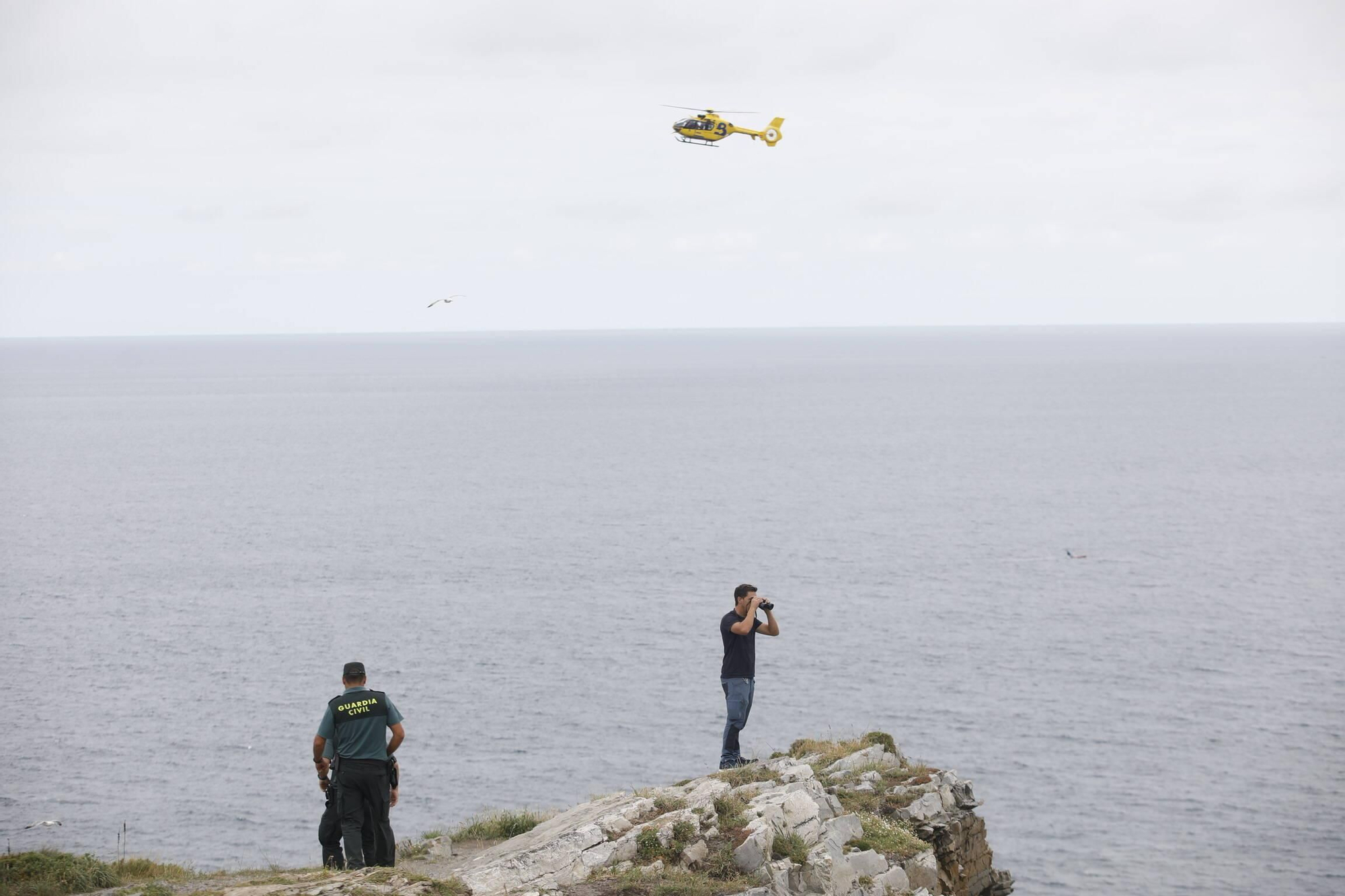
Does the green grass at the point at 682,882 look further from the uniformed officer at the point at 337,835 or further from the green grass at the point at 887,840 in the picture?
the uniformed officer at the point at 337,835

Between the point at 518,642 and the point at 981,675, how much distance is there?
25458 mm

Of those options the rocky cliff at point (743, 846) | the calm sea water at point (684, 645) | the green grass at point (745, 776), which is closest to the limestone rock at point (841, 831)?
the rocky cliff at point (743, 846)

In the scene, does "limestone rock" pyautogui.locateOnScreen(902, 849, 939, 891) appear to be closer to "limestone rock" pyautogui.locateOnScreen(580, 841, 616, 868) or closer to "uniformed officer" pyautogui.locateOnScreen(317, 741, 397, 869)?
"limestone rock" pyautogui.locateOnScreen(580, 841, 616, 868)

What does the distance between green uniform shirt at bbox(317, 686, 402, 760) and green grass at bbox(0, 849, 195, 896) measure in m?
2.38

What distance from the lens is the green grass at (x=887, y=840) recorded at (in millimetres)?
13930

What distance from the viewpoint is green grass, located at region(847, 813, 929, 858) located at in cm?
1393

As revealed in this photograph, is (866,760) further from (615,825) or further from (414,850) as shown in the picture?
(414,850)

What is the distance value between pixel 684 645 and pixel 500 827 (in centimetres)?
4820

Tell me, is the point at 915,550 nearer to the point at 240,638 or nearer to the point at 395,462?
the point at 240,638

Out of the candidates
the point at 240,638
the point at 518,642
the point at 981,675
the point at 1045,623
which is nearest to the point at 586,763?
the point at 518,642

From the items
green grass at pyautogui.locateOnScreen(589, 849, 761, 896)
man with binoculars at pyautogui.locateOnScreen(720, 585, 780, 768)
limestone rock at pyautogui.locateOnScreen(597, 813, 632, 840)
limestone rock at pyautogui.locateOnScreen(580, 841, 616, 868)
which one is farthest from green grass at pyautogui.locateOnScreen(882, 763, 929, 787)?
limestone rock at pyautogui.locateOnScreen(580, 841, 616, 868)

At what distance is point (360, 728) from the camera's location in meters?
12.5

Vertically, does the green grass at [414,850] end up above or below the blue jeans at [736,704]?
below

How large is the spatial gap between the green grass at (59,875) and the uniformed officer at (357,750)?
2.05 meters
